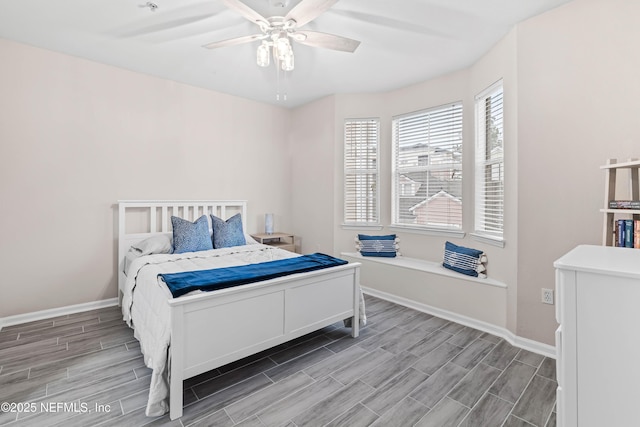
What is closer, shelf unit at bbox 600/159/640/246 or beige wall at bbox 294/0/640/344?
shelf unit at bbox 600/159/640/246

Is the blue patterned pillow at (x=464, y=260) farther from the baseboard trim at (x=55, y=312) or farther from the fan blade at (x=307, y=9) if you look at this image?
the baseboard trim at (x=55, y=312)

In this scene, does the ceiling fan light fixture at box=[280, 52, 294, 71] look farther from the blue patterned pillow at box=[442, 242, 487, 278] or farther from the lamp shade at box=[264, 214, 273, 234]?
the lamp shade at box=[264, 214, 273, 234]

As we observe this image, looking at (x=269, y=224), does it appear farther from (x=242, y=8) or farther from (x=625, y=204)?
(x=625, y=204)

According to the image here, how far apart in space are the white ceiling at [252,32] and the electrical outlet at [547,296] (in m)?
2.22

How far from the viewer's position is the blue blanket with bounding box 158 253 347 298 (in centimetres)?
198

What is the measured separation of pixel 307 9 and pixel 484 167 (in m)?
2.42

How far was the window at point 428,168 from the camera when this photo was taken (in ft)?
12.0

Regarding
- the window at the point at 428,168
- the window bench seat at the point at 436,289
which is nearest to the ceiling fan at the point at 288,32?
the window at the point at 428,168

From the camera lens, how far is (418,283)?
348 cm

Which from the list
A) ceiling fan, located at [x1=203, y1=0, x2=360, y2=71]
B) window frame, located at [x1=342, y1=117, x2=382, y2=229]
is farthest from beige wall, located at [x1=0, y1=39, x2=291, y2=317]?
ceiling fan, located at [x1=203, y1=0, x2=360, y2=71]

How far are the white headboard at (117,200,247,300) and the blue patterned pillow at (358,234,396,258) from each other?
200 centimetres

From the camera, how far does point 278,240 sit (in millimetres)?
4820

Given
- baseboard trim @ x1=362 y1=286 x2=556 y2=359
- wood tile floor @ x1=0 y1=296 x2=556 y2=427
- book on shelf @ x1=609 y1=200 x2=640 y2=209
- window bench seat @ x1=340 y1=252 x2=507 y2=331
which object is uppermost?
book on shelf @ x1=609 y1=200 x2=640 y2=209

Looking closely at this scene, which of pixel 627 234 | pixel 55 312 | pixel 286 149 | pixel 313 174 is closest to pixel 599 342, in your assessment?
pixel 627 234
